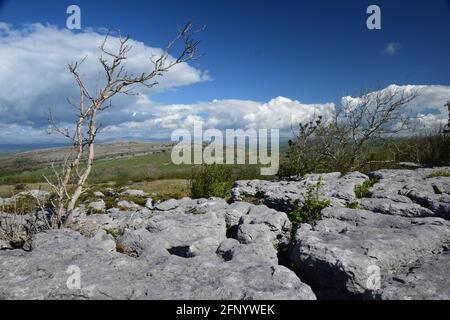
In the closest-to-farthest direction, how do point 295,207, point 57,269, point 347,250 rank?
point 57,269 → point 347,250 → point 295,207

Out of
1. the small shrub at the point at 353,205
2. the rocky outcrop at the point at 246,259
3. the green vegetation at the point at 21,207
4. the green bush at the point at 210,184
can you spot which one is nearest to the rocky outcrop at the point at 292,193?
the small shrub at the point at 353,205

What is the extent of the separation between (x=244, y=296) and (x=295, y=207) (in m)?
7.03

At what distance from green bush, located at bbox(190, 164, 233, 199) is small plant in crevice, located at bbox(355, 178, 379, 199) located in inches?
262

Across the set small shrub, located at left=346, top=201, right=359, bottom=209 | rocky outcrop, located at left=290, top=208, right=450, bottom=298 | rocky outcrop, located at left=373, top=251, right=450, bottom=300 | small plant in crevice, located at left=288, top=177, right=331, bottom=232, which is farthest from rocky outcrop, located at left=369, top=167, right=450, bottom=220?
rocky outcrop, located at left=373, top=251, right=450, bottom=300

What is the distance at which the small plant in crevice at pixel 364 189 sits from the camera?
1397cm

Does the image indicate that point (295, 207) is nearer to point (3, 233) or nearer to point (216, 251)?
point (216, 251)

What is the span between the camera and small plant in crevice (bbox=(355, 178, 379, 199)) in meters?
14.0

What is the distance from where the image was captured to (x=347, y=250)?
22.2 feet

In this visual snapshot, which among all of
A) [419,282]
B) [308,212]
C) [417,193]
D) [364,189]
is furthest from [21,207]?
[417,193]

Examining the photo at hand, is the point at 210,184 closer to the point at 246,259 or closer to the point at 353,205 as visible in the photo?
the point at 353,205

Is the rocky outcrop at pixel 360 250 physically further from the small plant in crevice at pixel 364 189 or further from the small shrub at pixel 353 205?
the small plant in crevice at pixel 364 189

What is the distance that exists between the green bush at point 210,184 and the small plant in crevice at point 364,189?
262 inches
